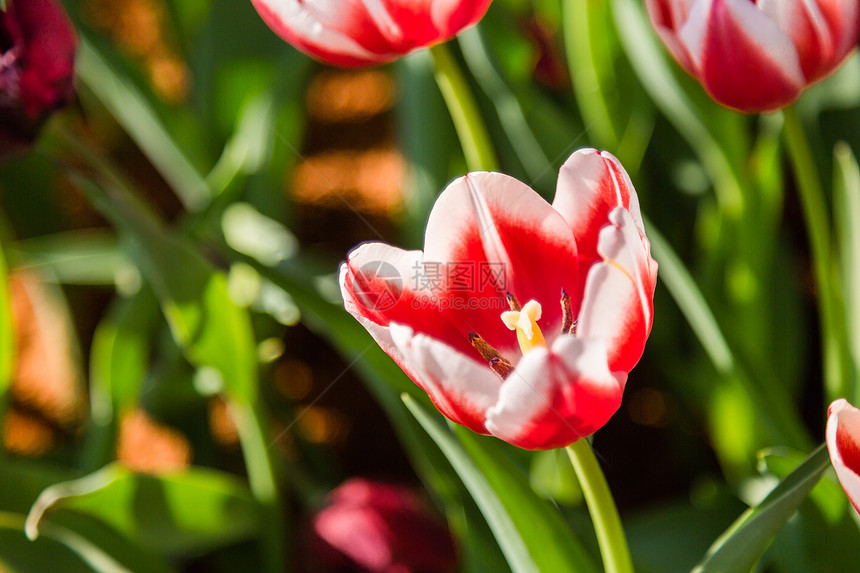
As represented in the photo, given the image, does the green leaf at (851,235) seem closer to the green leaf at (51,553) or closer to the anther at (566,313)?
the anther at (566,313)

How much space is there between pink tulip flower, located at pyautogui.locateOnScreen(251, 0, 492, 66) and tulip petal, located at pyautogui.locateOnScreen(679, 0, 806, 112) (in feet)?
0.31

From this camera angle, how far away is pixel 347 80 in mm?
943

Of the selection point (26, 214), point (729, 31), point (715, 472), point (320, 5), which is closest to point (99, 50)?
point (26, 214)

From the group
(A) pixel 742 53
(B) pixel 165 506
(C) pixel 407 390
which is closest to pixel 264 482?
(B) pixel 165 506

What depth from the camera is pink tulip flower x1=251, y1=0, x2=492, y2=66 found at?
0.32 m

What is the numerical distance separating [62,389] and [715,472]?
2.24 ft

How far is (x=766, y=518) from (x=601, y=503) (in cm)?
6

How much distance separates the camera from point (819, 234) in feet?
1.33

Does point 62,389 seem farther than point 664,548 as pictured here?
Yes

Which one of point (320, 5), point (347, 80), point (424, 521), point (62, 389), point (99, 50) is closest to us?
point (320, 5)

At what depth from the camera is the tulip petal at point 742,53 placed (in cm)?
32

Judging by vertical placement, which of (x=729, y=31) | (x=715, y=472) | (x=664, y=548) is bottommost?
(x=715, y=472)

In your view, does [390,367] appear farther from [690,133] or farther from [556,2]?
[556,2]

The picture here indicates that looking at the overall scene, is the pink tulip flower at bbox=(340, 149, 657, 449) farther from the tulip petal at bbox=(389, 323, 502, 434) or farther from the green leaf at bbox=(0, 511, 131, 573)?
the green leaf at bbox=(0, 511, 131, 573)
